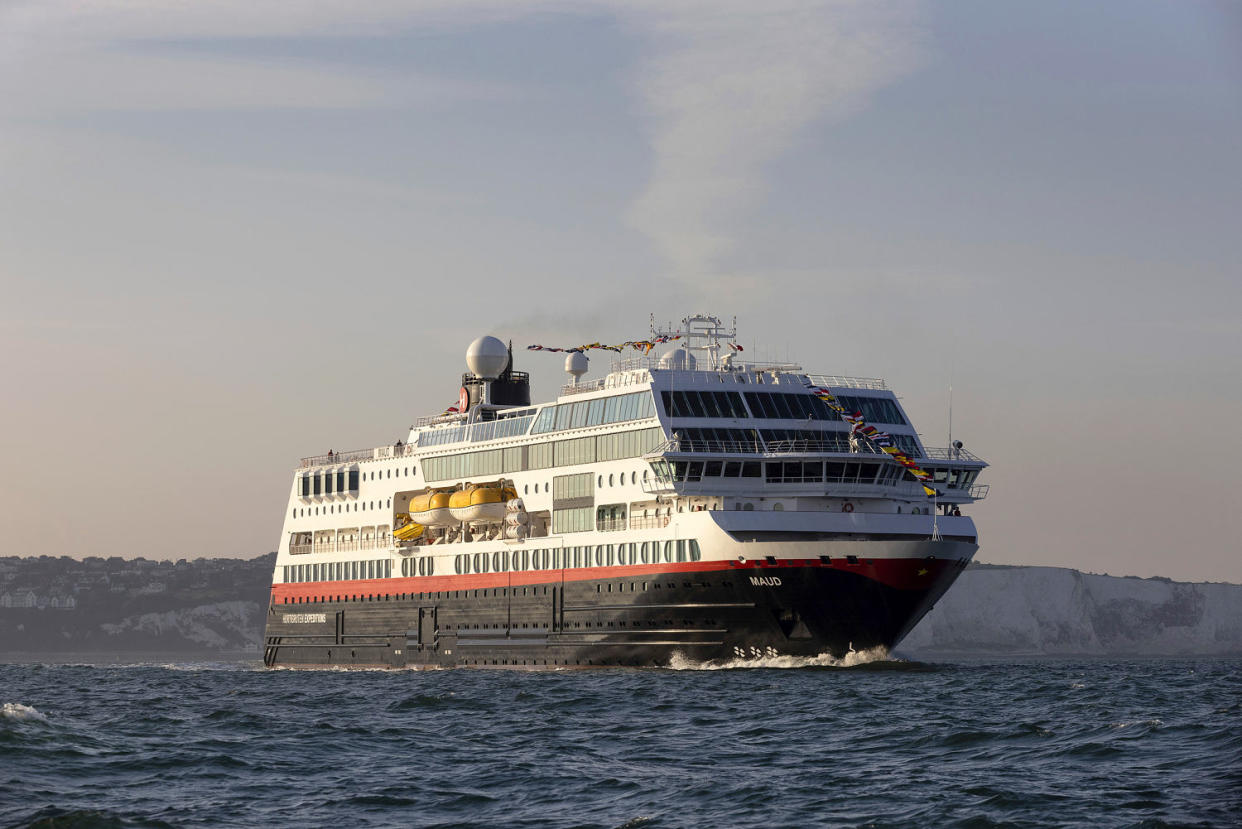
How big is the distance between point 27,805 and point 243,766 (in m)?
6.24

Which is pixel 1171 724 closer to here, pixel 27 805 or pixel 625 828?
pixel 625 828

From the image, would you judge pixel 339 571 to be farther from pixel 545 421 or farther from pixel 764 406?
pixel 764 406

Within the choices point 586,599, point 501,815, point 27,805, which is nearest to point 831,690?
point 586,599

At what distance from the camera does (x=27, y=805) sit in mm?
29375

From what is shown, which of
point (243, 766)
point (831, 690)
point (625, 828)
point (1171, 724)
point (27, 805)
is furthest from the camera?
point (831, 690)

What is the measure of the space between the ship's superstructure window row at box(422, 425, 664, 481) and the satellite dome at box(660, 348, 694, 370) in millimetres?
4007

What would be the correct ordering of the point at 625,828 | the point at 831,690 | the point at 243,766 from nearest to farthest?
the point at 625,828 → the point at 243,766 → the point at 831,690

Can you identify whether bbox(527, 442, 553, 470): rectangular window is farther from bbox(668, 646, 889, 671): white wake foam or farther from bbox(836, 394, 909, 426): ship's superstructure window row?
bbox(668, 646, 889, 671): white wake foam

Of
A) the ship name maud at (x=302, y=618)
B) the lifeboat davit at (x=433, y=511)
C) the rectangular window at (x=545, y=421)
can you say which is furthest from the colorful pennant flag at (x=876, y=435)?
the ship name maud at (x=302, y=618)

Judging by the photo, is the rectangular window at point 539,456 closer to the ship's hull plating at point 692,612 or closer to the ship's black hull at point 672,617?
the ship's hull plating at point 692,612

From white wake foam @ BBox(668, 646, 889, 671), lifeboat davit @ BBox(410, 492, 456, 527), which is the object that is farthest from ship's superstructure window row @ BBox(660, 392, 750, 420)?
lifeboat davit @ BBox(410, 492, 456, 527)

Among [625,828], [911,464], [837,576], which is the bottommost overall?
[625,828]

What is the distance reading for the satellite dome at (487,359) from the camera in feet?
273

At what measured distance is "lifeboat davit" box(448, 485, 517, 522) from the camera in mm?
73750
